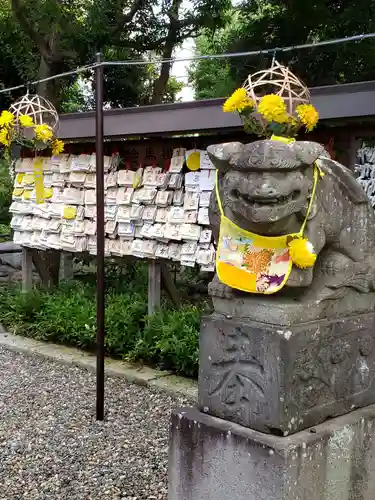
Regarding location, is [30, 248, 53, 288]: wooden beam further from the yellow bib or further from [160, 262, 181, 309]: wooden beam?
the yellow bib

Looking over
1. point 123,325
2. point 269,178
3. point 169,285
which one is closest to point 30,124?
point 123,325

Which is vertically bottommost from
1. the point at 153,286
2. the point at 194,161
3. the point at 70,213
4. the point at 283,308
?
the point at 153,286

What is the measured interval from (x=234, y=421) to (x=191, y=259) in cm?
320

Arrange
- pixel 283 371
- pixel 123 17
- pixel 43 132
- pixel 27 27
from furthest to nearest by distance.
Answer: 1. pixel 123 17
2. pixel 27 27
3. pixel 43 132
4. pixel 283 371

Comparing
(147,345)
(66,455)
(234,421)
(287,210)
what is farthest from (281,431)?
(147,345)

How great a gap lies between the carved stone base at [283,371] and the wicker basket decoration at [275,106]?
1059mm

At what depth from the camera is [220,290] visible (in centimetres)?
308

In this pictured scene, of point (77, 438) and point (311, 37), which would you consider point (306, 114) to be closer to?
point (77, 438)

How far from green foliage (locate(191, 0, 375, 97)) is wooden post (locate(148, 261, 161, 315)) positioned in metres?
4.10

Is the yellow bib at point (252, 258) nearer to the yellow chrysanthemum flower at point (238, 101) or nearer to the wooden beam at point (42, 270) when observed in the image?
the yellow chrysanthemum flower at point (238, 101)

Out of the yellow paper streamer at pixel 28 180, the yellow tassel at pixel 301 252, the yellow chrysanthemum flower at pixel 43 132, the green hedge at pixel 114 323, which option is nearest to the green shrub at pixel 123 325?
the green hedge at pixel 114 323

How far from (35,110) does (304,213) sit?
3.95 metres

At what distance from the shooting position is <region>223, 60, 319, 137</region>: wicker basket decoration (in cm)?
312

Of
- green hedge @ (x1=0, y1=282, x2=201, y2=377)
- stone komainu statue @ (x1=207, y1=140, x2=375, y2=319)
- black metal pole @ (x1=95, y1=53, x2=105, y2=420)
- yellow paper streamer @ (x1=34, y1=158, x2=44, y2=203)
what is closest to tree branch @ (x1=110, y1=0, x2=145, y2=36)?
yellow paper streamer @ (x1=34, y1=158, x2=44, y2=203)
